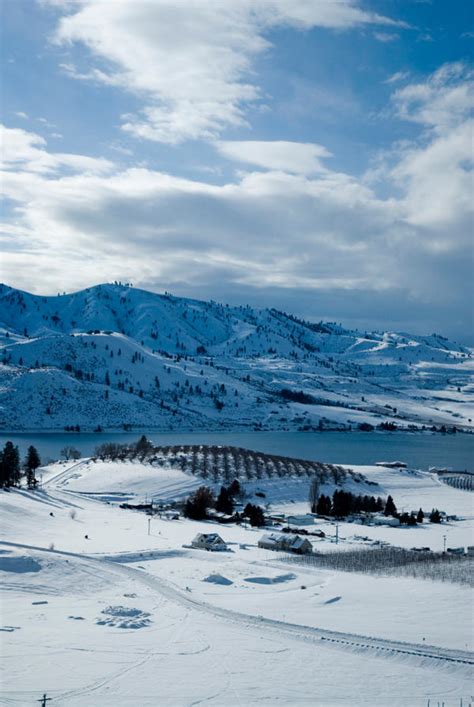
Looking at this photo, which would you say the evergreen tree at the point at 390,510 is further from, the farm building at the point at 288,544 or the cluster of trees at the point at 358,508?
the farm building at the point at 288,544

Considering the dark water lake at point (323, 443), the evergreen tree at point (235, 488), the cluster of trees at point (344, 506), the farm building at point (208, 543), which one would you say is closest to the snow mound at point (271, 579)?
the farm building at point (208, 543)

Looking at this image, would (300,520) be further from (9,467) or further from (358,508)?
(9,467)

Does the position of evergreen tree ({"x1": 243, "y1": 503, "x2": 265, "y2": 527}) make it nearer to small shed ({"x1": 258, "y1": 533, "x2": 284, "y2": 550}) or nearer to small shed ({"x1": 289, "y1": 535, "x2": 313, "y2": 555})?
small shed ({"x1": 258, "y1": 533, "x2": 284, "y2": 550})

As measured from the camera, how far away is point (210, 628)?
20.5 meters

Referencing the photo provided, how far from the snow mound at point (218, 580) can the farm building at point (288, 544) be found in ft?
30.6

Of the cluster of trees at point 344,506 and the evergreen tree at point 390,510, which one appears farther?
the cluster of trees at point 344,506

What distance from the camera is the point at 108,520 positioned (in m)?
44.6

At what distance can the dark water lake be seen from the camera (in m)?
100

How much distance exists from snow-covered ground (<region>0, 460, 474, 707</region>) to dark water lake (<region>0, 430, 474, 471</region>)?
205ft

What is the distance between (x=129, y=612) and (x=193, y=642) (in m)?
3.33

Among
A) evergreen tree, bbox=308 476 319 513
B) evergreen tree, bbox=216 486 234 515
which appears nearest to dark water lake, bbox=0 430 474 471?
evergreen tree, bbox=308 476 319 513

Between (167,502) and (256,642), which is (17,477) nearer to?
(167,502)

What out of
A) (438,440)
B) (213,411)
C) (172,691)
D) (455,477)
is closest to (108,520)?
(172,691)

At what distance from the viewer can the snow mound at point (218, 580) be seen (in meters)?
27.4
